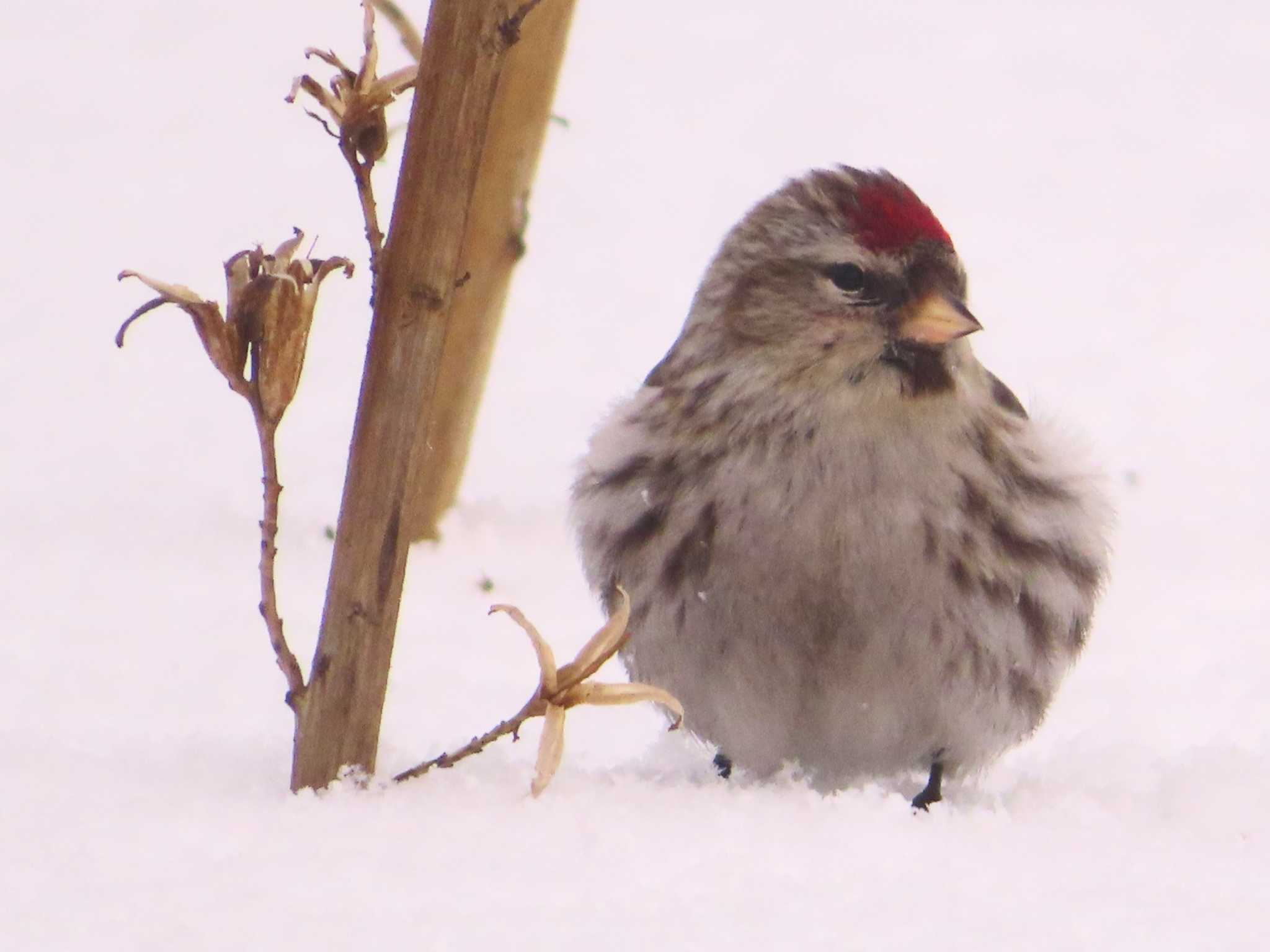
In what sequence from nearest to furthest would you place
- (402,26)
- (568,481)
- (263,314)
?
(263,314) → (402,26) → (568,481)

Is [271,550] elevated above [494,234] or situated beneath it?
situated beneath

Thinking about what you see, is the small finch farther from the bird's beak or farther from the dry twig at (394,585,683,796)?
the dry twig at (394,585,683,796)

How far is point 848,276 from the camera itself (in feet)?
6.43

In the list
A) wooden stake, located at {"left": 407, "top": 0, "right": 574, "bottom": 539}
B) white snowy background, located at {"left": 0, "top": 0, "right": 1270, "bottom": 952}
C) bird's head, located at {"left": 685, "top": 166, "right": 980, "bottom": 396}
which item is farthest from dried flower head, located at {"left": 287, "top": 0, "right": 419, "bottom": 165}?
wooden stake, located at {"left": 407, "top": 0, "right": 574, "bottom": 539}

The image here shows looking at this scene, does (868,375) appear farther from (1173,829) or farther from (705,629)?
(1173,829)

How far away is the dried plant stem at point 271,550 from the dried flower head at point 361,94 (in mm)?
212

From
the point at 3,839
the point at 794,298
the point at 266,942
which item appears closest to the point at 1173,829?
the point at 794,298

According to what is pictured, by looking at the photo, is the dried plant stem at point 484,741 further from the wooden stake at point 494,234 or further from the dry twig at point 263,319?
the wooden stake at point 494,234

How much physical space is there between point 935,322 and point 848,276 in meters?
0.12

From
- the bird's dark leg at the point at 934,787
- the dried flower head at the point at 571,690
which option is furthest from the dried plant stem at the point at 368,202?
the bird's dark leg at the point at 934,787

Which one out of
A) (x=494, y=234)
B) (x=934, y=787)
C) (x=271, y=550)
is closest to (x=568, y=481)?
(x=494, y=234)

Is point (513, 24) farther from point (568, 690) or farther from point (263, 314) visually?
point (568, 690)

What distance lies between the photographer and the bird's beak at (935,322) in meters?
1.88

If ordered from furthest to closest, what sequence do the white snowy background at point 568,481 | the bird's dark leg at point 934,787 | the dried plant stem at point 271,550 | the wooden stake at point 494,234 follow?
the wooden stake at point 494,234
the bird's dark leg at point 934,787
the dried plant stem at point 271,550
the white snowy background at point 568,481
